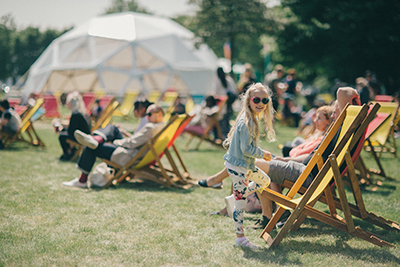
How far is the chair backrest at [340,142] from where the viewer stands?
11.1ft

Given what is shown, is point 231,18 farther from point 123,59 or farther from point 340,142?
point 340,142

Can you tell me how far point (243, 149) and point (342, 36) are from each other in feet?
54.4

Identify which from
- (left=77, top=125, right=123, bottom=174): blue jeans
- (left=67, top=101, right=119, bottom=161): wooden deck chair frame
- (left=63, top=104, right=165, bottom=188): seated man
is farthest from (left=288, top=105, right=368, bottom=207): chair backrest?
(left=67, top=101, right=119, bottom=161): wooden deck chair frame

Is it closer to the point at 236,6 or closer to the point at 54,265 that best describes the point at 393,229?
the point at 54,265

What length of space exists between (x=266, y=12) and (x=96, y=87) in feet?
36.4

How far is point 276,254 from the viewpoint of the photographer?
3.34 metres

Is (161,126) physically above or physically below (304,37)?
below

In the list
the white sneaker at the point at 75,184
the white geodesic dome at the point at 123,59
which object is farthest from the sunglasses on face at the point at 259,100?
the white geodesic dome at the point at 123,59

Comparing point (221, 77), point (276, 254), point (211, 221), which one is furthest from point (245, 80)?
point (276, 254)

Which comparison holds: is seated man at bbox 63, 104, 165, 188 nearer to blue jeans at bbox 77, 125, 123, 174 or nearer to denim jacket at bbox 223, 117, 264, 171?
blue jeans at bbox 77, 125, 123, 174

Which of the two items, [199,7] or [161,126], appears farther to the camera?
[199,7]

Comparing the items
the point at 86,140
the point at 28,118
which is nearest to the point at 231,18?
the point at 28,118

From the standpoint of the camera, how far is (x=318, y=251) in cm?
345

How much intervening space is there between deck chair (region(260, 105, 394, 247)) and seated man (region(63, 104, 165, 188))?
2371 millimetres
